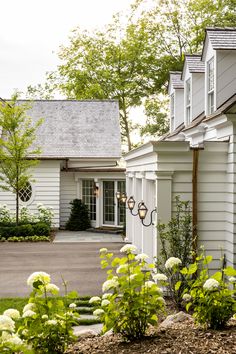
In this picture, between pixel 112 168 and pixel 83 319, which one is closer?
pixel 83 319

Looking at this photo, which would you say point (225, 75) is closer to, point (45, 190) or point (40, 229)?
point (40, 229)

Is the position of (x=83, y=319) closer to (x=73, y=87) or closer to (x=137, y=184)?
(x=137, y=184)

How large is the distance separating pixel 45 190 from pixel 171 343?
62.1 feet

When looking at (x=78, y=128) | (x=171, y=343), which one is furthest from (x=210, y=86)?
(x=78, y=128)

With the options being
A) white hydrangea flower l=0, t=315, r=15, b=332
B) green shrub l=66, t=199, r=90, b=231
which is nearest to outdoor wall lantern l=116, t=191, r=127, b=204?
green shrub l=66, t=199, r=90, b=231

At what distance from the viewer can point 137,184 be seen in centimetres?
1579

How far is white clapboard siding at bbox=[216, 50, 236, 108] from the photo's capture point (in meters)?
12.6

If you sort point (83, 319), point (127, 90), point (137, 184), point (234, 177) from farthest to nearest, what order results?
point (127, 90)
point (137, 184)
point (234, 177)
point (83, 319)

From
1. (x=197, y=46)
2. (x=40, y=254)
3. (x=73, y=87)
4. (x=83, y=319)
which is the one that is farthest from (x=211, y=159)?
→ (x=73, y=87)

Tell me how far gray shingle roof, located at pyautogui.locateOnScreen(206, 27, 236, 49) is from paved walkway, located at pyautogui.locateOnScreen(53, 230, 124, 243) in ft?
30.3

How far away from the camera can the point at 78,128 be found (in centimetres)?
2655

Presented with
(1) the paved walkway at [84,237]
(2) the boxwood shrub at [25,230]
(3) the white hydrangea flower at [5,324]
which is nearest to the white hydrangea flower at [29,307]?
(3) the white hydrangea flower at [5,324]

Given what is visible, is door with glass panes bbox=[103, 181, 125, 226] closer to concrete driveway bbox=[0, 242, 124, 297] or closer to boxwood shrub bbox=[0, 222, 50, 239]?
boxwood shrub bbox=[0, 222, 50, 239]

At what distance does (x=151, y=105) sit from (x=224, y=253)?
27.5 metres
